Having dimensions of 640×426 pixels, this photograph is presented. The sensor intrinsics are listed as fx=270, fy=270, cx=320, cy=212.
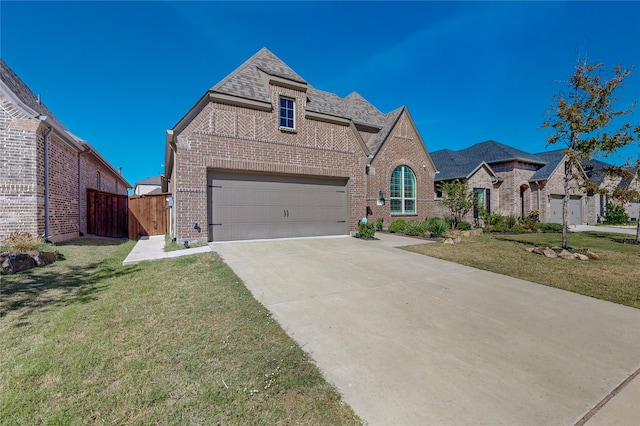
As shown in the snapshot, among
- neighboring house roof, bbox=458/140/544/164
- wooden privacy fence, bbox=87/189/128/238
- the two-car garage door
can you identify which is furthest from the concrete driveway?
neighboring house roof, bbox=458/140/544/164

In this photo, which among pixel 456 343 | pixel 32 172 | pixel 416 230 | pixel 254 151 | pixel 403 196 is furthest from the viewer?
pixel 403 196

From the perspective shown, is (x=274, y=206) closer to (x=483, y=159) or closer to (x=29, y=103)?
(x=29, y=103)

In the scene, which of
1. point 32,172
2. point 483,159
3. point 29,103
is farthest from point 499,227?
point 29,103

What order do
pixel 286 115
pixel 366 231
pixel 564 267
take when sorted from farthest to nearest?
pixel 366 231
pixel 286 115
pixel 564 267

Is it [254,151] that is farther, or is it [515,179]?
[515,179]

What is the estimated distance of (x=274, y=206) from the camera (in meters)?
10.2

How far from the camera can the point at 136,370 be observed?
2.48 metres

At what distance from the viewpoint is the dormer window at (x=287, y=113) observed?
1040 cm

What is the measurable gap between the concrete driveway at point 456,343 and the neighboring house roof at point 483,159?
48.1 feet

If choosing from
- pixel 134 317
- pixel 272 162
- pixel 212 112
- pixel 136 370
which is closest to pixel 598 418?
pixel 136 370

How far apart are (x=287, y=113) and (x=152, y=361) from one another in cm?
952

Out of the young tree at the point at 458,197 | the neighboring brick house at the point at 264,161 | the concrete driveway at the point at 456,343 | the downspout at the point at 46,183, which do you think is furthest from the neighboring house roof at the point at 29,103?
the young tree at the point at 458,197

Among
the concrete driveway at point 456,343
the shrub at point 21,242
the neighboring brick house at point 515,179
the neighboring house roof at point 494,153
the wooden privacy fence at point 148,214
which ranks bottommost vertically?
the concrete driveway at point 456,343

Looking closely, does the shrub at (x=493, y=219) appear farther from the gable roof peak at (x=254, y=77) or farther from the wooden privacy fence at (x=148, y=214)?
the wooden privacy fence at (x=148, y=214)
